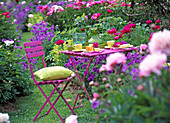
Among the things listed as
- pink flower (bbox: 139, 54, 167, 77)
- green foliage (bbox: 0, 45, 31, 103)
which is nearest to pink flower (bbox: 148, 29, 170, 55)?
pink flower (bbox: 139, 54, 167, 77)

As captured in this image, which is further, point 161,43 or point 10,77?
point 10,77

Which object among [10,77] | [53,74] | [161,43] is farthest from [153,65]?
[10,77]

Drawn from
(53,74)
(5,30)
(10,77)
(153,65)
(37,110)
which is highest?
(5,30)

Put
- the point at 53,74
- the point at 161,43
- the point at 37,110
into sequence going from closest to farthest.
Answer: the point at 161,43
the point at 53,74
the point at 37,110

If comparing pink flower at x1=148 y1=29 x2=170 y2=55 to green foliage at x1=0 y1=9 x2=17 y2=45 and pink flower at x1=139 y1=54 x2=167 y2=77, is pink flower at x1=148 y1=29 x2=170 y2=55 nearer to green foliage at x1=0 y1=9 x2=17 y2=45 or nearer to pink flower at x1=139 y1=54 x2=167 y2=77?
pink flower at x1=139 y1=54 x2=167 y2=77

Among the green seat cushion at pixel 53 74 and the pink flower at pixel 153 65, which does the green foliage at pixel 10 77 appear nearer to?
the green seat cushion at pixel 53 74

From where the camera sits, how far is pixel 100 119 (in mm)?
1922

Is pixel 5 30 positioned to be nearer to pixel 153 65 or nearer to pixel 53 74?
pixel 53 74

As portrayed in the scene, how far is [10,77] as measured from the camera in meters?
4.12

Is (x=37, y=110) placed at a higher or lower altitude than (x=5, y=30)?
lower

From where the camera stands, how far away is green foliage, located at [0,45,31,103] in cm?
389

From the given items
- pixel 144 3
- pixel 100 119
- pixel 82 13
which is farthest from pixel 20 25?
pixel 100 119

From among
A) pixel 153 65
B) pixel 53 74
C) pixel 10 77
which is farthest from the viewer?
pixel 10 77

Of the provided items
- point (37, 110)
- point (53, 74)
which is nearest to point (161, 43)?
point (53, 74)
